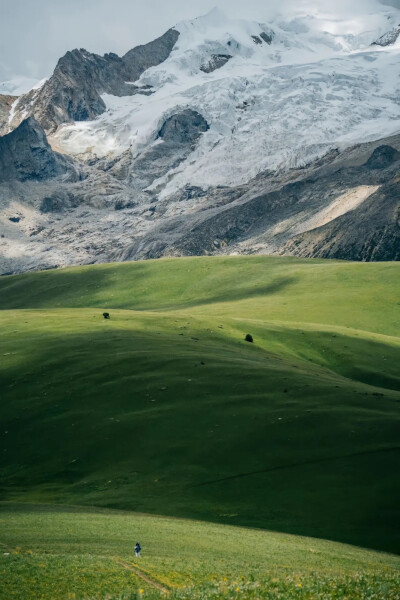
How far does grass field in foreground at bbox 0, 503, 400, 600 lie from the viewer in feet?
78.7

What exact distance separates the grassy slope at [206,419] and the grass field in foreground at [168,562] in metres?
5.30

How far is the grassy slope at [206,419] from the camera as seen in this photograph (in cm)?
4728

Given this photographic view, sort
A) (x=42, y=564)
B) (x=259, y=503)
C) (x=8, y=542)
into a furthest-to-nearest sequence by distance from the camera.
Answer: (x=259, y=503)
(x=8, y=542)
(x=42, y=564)

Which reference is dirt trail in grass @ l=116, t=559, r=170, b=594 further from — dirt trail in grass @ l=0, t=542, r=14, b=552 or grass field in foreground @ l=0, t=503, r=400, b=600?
dirt trail in grass @ l=0, t=542, r=14, b=552

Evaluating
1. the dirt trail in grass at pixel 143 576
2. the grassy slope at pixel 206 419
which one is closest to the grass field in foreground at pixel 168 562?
the dirt trail in grass at pixel 143 576

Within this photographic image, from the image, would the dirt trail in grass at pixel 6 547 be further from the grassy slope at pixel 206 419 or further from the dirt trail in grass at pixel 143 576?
the grassy slope at pixel 206 419

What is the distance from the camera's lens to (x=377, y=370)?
89375 millimetres

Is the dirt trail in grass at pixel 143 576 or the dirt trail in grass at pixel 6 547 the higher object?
the dirt trail in grass at pixel 6 547

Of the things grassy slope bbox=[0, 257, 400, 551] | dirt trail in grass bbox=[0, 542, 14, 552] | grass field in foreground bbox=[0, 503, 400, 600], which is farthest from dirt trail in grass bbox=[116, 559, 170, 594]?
grassy slope bbox=[0, 257, 400, 551]

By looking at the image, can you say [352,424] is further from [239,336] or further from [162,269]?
[162,269]

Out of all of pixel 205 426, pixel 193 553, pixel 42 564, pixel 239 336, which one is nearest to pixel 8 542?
pixel 42 564

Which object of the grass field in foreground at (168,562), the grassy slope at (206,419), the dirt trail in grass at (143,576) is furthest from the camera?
the grassy slope at (206,419)

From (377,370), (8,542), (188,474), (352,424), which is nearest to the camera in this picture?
(8,542)

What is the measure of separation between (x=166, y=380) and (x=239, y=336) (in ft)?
84.0
